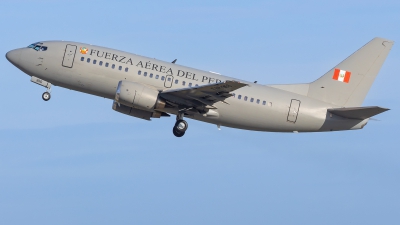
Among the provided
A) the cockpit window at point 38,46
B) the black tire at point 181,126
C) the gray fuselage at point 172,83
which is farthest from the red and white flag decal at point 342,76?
the cockpit window at point 38,46

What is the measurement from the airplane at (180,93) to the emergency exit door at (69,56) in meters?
0.06

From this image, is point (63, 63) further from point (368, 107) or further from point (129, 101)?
point (368, 107)

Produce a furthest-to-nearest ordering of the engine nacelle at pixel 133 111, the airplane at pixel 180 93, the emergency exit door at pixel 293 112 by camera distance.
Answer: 1. the engine nacelle at pixel 133 111
2. the emergency exit door at pixel 293 112
3. the airplane at pixel 180 93

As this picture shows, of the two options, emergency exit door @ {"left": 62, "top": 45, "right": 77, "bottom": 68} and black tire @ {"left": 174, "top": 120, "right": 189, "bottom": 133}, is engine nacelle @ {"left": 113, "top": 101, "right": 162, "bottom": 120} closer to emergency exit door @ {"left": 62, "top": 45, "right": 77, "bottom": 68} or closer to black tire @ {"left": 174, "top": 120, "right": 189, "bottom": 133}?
black tire @ {"left": 174, "top": 120, "right": 189, "bottom": 133}

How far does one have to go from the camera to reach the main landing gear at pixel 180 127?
166 feet

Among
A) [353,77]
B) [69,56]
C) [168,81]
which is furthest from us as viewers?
[353,77]

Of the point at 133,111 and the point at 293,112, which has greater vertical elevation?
the point at 293,112

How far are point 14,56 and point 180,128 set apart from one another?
12.1 meters

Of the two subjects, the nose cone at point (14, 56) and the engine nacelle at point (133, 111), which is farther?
the engine nacelle at point (133, 111)

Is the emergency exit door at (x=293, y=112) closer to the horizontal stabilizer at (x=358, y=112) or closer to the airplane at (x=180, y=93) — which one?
the airplane at (x=180, y=93)

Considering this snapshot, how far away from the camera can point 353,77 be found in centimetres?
5269

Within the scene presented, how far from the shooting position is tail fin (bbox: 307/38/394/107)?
52.2 metres

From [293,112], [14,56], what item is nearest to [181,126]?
[293,112]

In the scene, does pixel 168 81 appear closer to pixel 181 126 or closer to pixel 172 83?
pixel 172 83
